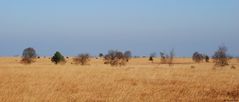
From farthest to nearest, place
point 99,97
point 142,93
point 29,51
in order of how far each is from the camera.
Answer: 1. point 29,51
2. point 142,93
3. point 99,97

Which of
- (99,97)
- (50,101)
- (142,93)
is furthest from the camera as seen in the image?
(142,93)

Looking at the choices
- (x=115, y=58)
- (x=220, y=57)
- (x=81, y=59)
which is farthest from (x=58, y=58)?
(x=220, y=57)

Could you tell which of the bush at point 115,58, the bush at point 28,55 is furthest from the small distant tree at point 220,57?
the bush at point 28,55

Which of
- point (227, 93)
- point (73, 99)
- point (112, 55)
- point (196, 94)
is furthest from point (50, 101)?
point (112, 55)

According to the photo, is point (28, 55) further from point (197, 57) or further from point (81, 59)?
point (197, 57)

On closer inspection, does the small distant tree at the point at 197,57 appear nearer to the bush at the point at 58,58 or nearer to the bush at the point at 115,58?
the bush at the point at 115,58

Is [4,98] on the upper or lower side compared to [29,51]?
lower

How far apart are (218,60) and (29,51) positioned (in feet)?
129

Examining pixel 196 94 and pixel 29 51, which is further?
pixel 29 51

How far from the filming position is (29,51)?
274ft

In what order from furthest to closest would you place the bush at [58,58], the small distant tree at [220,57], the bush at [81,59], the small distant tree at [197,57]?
the small distant tree at [197,57] → the bush at [81,59] → the bush at [58,58] → the small distant tree at [220,57]

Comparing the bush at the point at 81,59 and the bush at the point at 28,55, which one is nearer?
the bush at the point at 81,59

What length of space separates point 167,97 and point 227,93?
9.92ft

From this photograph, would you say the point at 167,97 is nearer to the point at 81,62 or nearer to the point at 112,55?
the point at 112,55
